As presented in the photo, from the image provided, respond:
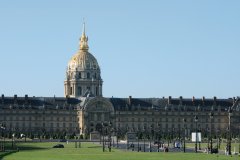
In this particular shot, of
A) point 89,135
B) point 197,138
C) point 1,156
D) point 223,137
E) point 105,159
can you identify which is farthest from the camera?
point 89,135

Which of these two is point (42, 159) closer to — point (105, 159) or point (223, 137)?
point (105, 159)

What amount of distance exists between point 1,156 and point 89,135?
321 feet

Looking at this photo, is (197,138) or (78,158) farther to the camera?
(197,138)

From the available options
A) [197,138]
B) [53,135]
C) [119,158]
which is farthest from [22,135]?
[119,158]

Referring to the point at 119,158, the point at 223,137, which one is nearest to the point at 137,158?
the point at 119,158

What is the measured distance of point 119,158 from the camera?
90062mm

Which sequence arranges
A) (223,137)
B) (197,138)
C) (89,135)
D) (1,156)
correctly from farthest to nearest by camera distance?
(89,135)
(223,137)
(197,138)
(1,156)

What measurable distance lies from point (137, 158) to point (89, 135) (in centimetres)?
10195

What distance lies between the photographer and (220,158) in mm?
89500

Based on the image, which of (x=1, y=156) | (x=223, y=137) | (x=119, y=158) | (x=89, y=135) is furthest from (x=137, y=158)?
(x=89, y=135)

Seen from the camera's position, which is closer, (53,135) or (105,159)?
(105,159)

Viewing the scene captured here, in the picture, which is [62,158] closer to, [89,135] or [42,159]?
[42,159]

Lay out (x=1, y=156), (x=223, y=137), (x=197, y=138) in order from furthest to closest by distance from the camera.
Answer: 1. (x=223, y=137)
2. (x=197, y=138)
3. (x=1, y=156)

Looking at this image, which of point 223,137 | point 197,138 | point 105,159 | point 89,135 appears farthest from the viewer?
point 89,135
